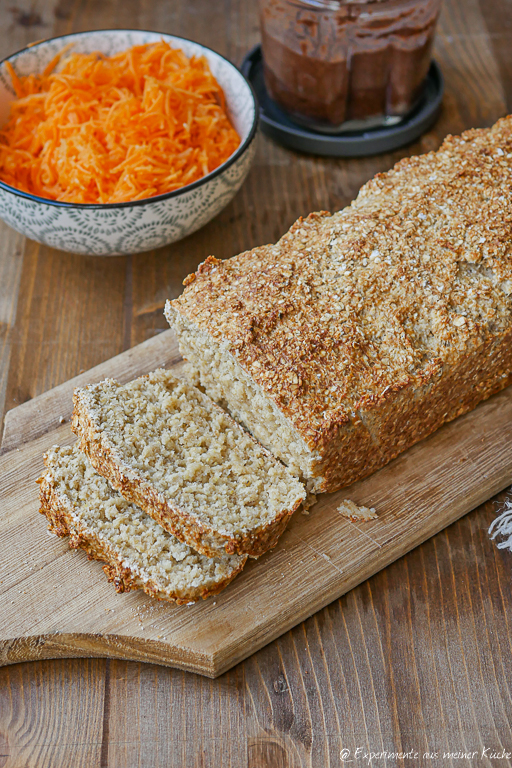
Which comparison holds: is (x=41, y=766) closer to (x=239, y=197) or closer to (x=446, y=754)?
(x=446, y=754)

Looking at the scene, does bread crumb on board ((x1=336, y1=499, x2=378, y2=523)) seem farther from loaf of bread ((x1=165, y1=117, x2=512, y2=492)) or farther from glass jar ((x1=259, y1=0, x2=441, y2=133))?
glass jar ((x1=259, y1=0, x2=441, y2=133))

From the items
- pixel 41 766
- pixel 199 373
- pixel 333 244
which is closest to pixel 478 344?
pixel 333 244

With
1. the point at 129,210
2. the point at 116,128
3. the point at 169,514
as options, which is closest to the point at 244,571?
the point at 169,514

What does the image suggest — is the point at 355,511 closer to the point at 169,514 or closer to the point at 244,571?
the point at 244,571

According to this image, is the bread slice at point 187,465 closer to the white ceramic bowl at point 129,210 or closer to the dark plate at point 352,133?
the white ceramic bowl at point 129,210

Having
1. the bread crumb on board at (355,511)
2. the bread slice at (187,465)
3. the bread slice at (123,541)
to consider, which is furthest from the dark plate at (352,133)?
the bread slice at (123,541)

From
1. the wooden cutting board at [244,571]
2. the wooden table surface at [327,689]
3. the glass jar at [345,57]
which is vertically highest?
the glass jar at [345,57]

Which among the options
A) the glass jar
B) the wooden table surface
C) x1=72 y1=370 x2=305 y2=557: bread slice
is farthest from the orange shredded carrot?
x1=72 y1=370 x2=305 y2=557: bread slice
